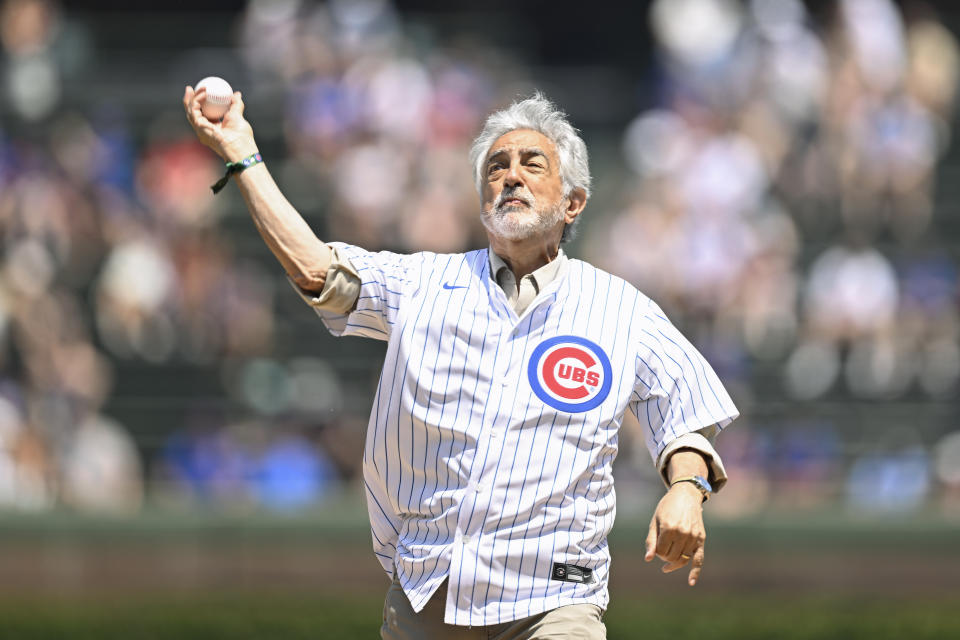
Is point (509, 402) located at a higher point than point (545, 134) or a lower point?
lower

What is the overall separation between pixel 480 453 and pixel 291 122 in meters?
9.06

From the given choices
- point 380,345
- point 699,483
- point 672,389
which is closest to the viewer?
point 699,483

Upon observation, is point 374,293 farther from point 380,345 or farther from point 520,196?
point 380,345

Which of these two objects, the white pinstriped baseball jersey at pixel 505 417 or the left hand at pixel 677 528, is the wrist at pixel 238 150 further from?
the left hand at pixel 677 528

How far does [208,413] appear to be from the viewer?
36.5ft

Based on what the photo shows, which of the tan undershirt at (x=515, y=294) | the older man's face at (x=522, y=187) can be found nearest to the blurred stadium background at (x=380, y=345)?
the tan undershirt at (x=515, y=294)

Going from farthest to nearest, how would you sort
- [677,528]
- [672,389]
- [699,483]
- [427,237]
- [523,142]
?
1. [427,237]
2. [523,142]
3. [672,389]
4. [699,483]
5. [677,528]

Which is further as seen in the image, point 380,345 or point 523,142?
point 380,345

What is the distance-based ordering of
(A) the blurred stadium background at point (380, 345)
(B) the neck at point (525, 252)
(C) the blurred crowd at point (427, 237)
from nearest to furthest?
1. (B) the neck at point (525, 252)
2. (A) the blurred stadium background at point (380, 345)
3. (C) the blurred crowd at point (427, 237)

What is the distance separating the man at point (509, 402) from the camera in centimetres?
395

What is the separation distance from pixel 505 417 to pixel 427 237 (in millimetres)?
7644

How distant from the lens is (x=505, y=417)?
13.1ft

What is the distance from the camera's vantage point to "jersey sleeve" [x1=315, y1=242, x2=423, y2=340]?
4109 mm

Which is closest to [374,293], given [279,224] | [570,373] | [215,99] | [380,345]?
[279,224]
